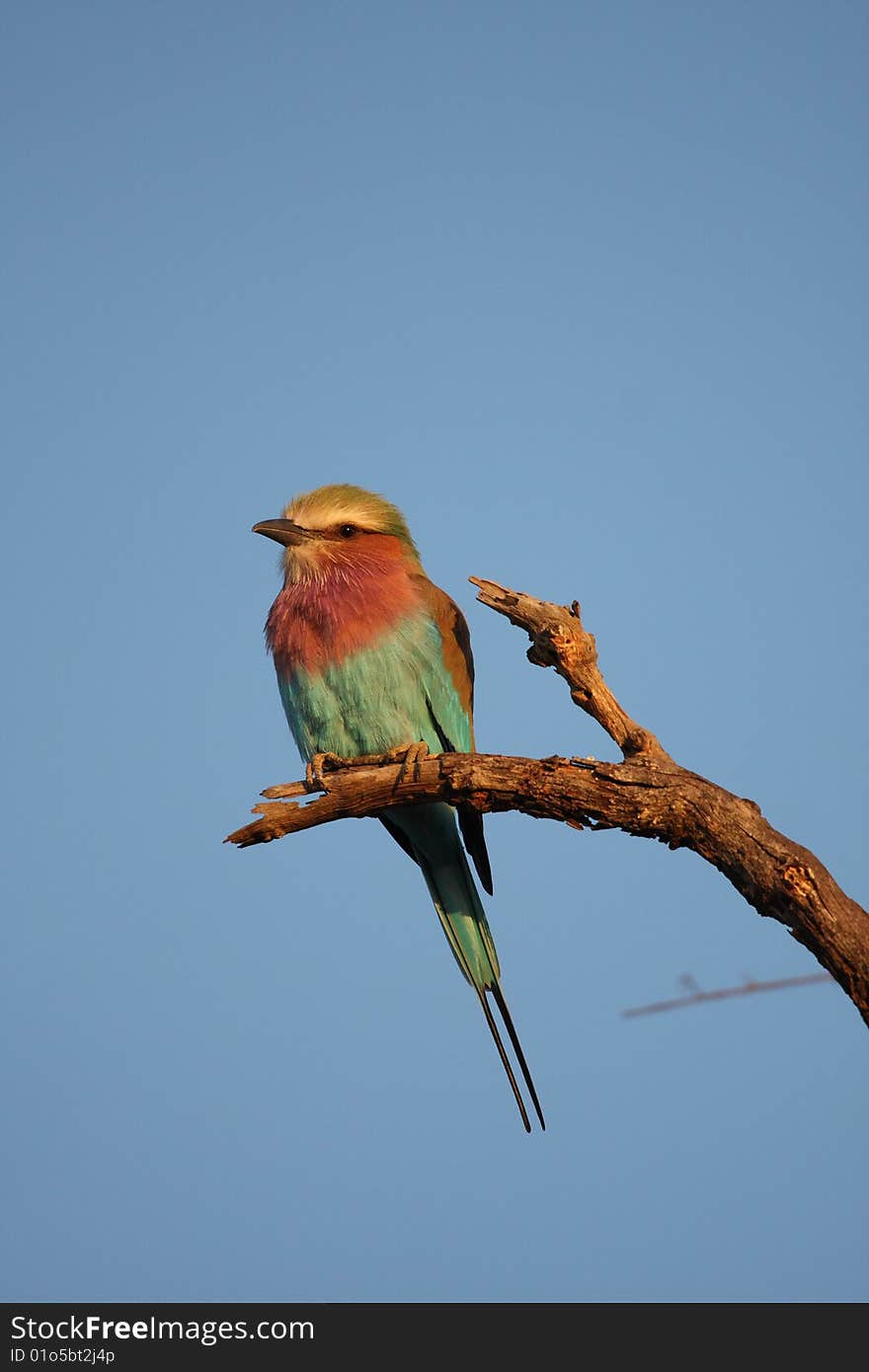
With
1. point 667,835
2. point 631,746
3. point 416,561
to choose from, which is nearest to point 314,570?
point 416,561

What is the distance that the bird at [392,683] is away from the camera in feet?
15.8

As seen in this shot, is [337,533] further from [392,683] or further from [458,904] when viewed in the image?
[458,904]

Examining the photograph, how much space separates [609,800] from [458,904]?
1.46 m

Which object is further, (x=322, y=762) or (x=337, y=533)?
(x=337, y=533)

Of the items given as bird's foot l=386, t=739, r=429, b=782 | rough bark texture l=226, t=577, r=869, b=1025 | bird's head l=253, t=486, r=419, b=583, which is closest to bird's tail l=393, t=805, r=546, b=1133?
bird's foot l=386, t=739, r=429, b=782

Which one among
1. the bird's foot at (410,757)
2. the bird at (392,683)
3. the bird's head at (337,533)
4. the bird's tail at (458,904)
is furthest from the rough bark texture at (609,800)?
the bird's head at (337,533)

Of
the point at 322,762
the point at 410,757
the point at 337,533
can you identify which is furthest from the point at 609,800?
the point at 337,533

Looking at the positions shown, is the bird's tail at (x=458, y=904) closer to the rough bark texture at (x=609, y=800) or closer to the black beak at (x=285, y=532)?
the rough bark texture at (x=609, y=800)

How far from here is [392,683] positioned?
4.79 metres

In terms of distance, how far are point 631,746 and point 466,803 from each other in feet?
1.83

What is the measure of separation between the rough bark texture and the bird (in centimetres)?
58

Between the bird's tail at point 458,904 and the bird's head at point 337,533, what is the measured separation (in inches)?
43.6
